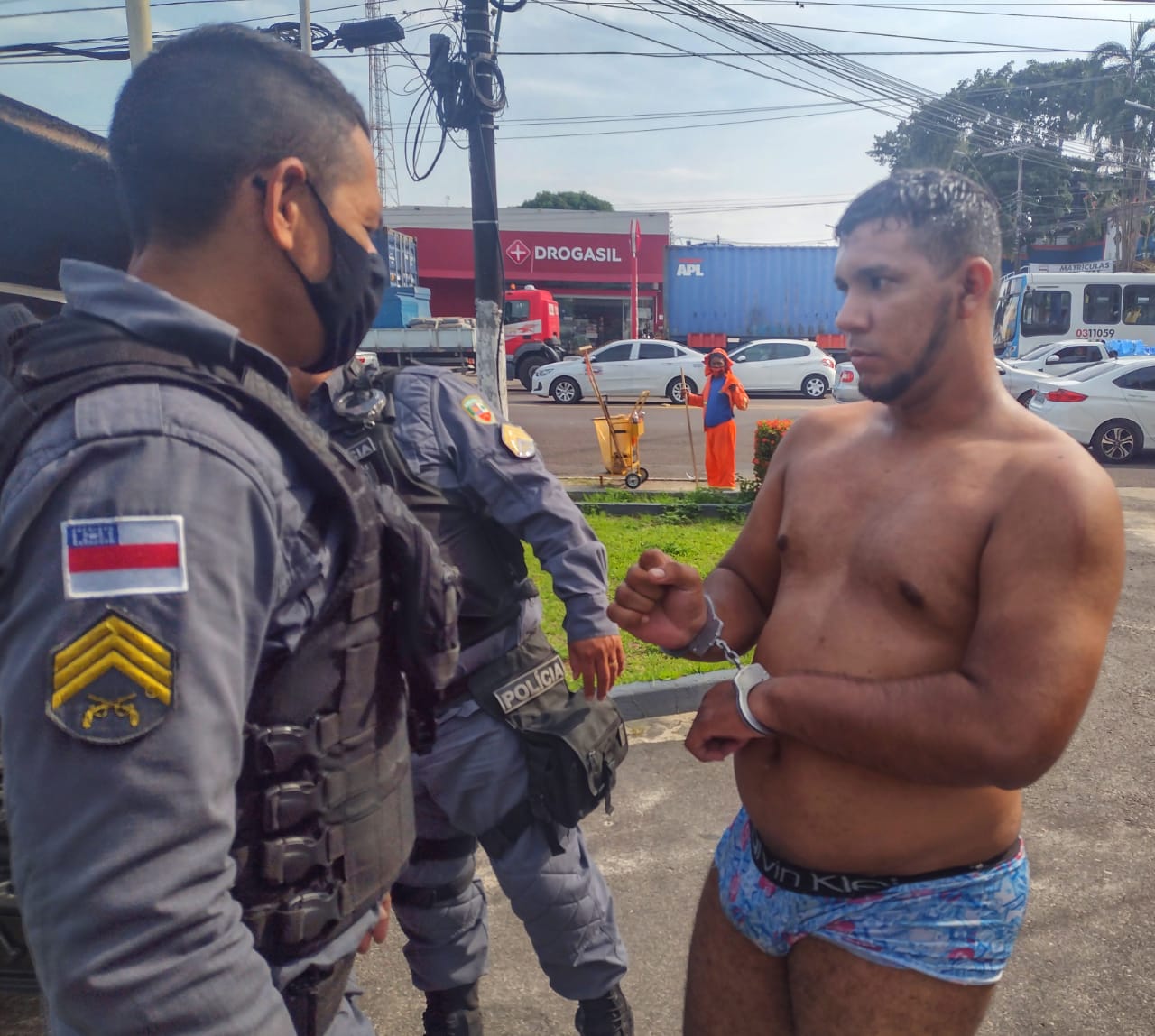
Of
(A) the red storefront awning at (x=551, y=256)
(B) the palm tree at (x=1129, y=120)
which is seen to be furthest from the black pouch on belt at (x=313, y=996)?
(B) the palm tree at (x=1129, y=120)

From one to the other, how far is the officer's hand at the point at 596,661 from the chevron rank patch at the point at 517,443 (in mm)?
524

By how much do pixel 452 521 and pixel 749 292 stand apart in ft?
102

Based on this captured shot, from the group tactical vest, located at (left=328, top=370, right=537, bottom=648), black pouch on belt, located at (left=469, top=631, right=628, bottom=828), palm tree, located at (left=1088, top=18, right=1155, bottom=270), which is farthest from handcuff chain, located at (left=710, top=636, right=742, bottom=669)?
palm tree, located at (left=1088, top=18, right=1155, bottom=270)

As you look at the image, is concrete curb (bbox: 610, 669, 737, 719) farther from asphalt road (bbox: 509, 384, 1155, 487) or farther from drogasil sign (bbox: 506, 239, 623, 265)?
drogasil sign (bbox: 506, 239, 623, 265)

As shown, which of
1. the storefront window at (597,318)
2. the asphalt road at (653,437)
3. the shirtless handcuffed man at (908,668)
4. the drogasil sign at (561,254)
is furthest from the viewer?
the storefront window at (597,318)

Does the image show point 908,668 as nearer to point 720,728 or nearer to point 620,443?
point 720,728

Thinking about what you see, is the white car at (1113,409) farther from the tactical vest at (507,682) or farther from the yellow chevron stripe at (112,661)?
the yellow chevron stripe at (112,661)

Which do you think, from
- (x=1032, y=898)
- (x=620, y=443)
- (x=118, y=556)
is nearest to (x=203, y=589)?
(x=118, y=556)

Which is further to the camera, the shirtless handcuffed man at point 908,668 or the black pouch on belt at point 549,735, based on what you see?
the black pouch on belt at point 549,735

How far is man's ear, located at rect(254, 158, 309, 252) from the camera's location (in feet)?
3.93

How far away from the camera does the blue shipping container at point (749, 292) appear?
1239 inches

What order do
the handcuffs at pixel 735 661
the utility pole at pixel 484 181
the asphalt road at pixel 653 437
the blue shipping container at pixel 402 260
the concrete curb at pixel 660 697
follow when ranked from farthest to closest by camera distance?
the blue shipping container at pixel 402 260 → the asphalt road at pixel 653 437 → the utility pole at pixel 484 181 → the concrete curb at pixel 660 697 → the handcuffs at pixel 735 661

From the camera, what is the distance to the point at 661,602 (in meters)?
1.82

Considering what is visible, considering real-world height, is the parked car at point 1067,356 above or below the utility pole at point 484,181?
below
